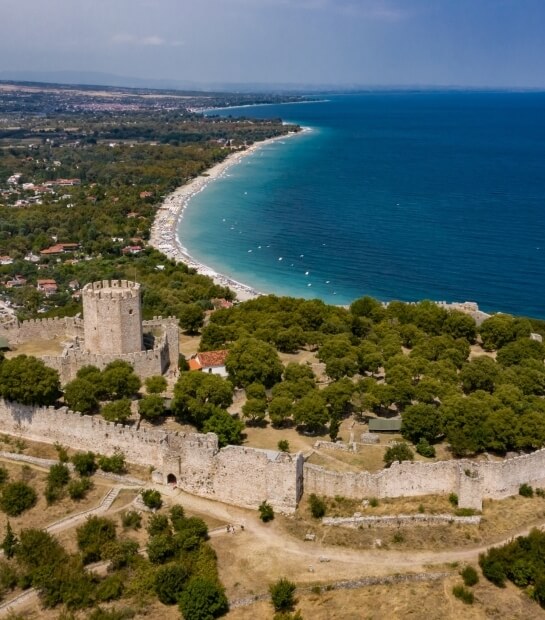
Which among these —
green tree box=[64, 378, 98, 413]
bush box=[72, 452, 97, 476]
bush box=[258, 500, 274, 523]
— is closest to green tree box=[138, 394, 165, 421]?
green tree box=[64, 378, 98, 413]

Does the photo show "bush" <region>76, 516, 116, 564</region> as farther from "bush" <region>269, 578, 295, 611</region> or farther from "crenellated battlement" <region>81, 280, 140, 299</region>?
"crenellated battlement" <region>81, 280, 140, 299</region>

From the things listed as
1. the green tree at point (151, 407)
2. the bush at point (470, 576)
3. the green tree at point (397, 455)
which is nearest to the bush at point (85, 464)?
the green tree at point (151, 407)

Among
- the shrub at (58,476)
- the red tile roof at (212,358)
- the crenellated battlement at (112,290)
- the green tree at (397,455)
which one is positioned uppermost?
the crenellated battlement at (112,290)

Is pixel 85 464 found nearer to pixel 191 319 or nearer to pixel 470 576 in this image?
pixel 470 576

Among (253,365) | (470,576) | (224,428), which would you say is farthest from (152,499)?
(470,576)

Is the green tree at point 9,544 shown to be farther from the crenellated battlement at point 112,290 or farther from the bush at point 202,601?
the crenellated battlement at point 112,290
